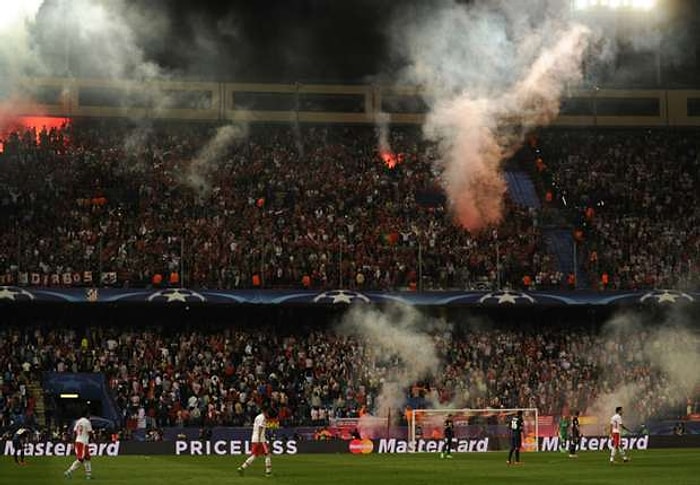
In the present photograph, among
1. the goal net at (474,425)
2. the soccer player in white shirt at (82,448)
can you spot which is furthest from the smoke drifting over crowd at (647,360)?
the soccer player in white shirt at (82,448)

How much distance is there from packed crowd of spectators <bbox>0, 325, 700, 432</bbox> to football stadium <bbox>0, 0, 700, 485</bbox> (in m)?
0.14

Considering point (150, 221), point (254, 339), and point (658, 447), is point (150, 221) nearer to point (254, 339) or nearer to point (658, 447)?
point (254, 339)

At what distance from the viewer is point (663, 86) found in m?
74.4

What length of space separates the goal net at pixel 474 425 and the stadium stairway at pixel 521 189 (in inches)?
594

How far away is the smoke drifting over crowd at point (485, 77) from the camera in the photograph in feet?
193

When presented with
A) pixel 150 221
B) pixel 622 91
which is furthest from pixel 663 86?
pixel 150 221

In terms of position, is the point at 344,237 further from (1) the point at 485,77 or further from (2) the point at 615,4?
(2) the point at 615,4

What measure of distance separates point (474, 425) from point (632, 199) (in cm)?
1872

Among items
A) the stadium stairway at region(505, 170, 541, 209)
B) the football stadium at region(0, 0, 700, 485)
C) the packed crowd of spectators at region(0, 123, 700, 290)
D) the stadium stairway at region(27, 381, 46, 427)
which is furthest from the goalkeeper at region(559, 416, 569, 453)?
the stadium stairway at region(27, 381, 46, 427)

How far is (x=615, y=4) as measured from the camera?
65625 mm

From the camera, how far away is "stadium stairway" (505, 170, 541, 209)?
65375 mm

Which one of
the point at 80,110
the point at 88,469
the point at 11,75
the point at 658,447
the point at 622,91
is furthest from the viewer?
the point at 622,91

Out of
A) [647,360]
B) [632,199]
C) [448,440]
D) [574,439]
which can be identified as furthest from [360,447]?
[632,199]

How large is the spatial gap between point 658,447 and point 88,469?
95.7 ft
